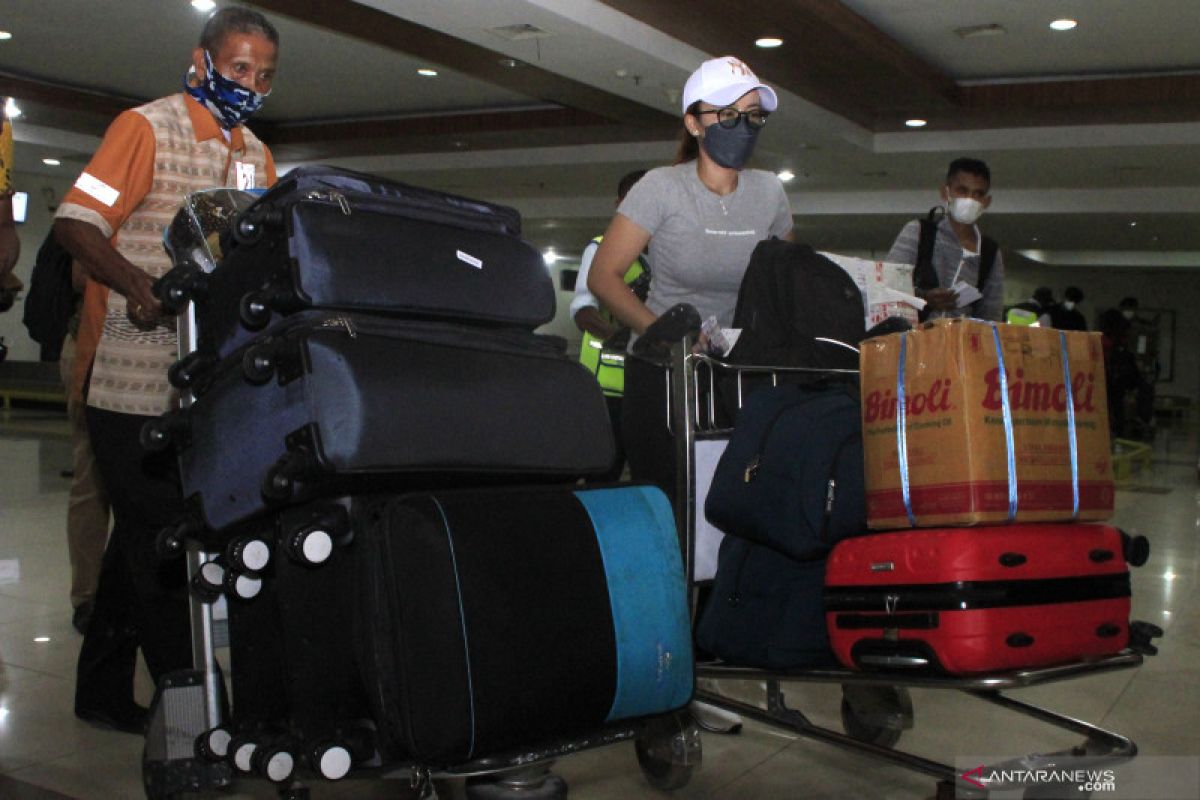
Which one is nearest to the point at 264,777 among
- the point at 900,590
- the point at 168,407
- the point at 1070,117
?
the point at 168,407

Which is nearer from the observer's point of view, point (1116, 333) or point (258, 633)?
point (258, 633)

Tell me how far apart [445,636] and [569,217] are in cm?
1672

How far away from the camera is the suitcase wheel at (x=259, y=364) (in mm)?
1521

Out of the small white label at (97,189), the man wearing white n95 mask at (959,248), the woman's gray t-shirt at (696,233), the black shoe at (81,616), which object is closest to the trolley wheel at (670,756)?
the woman's gray t-shirt at (696,233)

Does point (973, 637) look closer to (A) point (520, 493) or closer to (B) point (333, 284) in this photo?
(A) point (520, 493)

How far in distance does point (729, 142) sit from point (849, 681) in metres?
1.16

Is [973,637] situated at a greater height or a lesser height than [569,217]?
lesser

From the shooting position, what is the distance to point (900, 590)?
79.4 inches

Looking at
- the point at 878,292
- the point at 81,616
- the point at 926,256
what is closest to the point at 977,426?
the point at 878,292

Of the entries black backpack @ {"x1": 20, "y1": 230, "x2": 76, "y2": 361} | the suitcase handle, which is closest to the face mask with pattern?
the suitcase handle

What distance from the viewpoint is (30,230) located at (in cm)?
1822

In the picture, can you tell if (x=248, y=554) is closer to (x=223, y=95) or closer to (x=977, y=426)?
(x=223, y=95)

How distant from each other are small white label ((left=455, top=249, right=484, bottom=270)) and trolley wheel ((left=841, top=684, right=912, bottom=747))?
1488mm

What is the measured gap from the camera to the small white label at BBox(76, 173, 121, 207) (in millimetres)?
2121
